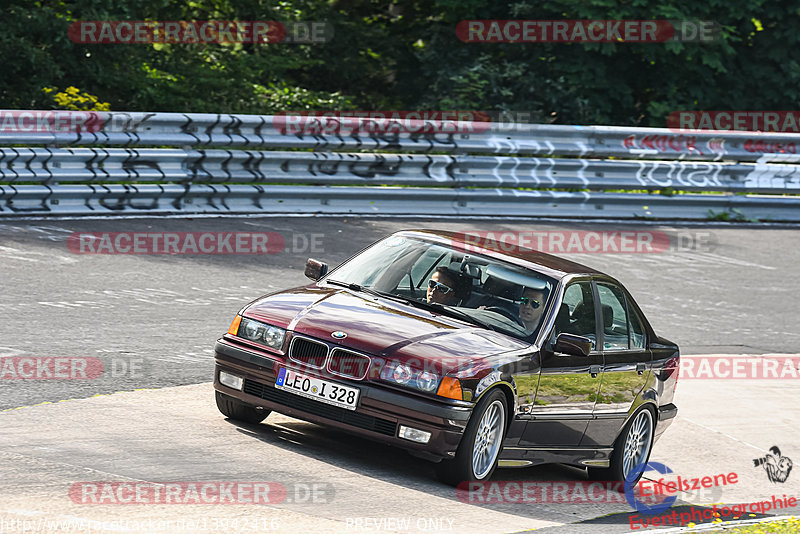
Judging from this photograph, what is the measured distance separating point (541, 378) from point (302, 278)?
564 centimetres

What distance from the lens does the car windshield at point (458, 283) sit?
26.3 feet

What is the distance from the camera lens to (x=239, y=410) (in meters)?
8.05

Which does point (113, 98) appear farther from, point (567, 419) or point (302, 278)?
point (567, 419)

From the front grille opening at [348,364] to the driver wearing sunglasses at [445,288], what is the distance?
104 centimetres

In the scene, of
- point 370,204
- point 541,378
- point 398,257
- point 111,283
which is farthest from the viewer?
point 370,204

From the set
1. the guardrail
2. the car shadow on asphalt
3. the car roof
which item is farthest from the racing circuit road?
the car roof

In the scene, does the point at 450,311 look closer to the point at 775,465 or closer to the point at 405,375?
the point at 405,375

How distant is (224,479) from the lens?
664 centimetres

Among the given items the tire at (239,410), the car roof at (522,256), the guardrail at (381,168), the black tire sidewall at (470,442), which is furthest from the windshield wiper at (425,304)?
the guardrail at (381,168)

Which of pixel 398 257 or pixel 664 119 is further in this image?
pixel 664 119

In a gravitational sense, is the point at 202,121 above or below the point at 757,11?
below

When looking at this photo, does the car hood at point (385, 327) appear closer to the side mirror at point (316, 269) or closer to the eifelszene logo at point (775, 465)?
the side mirror at point (316, 269)

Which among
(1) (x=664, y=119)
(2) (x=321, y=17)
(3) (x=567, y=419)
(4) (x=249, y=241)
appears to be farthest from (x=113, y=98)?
(3) (x=567, y=419)

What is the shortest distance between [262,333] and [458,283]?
1.39 meters
